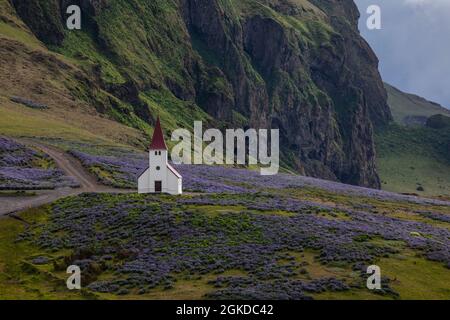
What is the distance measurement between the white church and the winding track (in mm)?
3631

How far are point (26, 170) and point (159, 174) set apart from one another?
71.1 feet

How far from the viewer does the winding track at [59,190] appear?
63344 millimetres

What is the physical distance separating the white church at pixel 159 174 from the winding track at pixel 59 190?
11.9ft

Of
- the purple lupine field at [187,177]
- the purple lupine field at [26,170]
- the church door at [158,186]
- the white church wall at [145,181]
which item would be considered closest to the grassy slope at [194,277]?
the purple lupine field at [26,170]

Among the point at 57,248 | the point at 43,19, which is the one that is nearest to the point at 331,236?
the point at 57,248

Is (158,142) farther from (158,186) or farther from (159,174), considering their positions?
(158,186)

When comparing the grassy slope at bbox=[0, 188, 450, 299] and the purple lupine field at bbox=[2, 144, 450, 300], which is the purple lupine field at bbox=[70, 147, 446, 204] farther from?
the grassy slope at bbox=[0, 188, 450, 299]

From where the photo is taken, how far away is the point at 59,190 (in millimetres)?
73250

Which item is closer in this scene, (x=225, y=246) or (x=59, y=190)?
(x=225, y=246)

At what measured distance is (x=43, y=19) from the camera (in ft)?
622

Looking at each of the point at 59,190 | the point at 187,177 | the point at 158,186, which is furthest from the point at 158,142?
the point at 187,177

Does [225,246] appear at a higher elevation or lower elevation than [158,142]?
lower

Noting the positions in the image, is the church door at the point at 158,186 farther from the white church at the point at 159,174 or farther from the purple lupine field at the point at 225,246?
the purple lupine field at the point at 225,246

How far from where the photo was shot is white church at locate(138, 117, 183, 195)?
7288cm
